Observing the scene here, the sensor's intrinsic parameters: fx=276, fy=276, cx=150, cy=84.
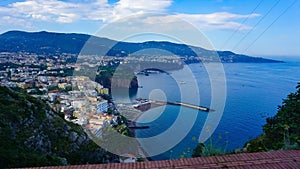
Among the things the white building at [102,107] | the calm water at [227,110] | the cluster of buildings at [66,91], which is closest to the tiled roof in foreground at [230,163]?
the calm water at [227,110]

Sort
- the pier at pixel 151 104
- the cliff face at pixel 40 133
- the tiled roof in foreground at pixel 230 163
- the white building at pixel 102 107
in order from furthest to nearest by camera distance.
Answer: the pier at pixel 151 104
the white building at pixel 102 107
the cliff face at pixel 40 133
the tiled roof in foreground at pixel 230 163

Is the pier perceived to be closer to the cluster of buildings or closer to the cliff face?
the cluster of buildings

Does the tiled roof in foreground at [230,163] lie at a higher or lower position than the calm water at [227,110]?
higher

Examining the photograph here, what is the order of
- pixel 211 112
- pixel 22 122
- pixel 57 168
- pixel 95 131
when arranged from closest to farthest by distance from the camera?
pixel 57 168 → pixel 22 122 → pixel 95 131 → pixel 211 112

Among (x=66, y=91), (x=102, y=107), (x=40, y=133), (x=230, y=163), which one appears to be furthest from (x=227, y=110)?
(x=230, y=163)

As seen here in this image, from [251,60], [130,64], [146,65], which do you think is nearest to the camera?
[146,65]

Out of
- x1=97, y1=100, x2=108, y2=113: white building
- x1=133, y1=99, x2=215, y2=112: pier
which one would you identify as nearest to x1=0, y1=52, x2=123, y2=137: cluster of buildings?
x1=97, y1=100, x2=108, y2=113: white building

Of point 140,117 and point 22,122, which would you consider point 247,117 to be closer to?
point 140,117

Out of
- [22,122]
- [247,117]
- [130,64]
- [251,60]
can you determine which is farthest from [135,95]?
[251,60]

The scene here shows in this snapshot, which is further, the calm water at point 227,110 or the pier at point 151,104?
the pier at point 151,104

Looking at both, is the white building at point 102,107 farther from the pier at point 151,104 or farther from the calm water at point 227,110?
the pier at point 151,104
